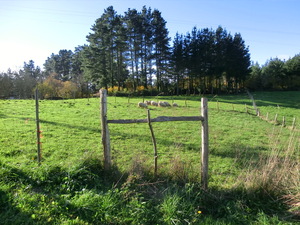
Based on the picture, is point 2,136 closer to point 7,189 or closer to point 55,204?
point 7,189

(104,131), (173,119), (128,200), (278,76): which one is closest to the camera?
(128,200)

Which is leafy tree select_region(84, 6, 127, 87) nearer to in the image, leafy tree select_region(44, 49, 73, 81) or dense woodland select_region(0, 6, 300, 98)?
dense woodland select_region(0, 6, 300, 98)

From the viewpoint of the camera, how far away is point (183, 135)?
9.55 metres

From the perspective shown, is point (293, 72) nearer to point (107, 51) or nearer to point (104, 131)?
point (107, 51)

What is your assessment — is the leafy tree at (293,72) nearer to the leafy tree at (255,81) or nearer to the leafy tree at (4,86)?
the leafy tree at (255,81)

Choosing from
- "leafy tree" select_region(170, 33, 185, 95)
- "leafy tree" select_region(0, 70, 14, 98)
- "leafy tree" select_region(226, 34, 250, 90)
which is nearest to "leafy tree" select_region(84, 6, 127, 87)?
"leafy tree" select_region(170, 33, 185, 95)

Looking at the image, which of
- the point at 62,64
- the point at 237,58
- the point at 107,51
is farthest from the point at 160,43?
the point at 62,64

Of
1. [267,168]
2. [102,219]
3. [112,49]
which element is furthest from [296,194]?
[112,49]

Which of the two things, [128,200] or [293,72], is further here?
[293,72]

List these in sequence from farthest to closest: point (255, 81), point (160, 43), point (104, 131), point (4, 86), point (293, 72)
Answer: point (255, 81)
point (293, 72)
point (160, 43)
point (4, 86)
point (104, 131)

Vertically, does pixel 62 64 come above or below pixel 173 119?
above

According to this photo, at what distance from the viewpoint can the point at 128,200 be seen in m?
3.60

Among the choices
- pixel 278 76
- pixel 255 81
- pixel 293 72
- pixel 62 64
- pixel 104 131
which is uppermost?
pixel 62 64

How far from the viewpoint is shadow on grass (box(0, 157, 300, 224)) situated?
3.13 m
